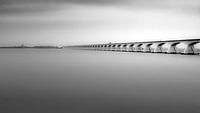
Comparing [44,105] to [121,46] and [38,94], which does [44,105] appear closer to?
[38,94]

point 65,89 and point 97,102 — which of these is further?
point 65,89

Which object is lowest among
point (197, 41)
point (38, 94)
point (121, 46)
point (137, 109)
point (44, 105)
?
point (137, 109)

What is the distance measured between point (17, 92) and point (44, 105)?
1.89 meters

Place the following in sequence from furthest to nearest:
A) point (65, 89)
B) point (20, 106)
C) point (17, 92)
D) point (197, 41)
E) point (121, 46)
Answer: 1. point (121, 46)
2. point (197, 41)
3. point (65, 89)
4. point (17, 92)
5. point (20, 106)

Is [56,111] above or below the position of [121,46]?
below

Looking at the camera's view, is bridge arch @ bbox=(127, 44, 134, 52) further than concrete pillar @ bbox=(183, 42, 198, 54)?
Yes

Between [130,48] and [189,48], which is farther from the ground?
[130,48]

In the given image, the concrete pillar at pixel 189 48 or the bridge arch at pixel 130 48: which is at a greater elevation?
the bridge arch at pixel 130 48

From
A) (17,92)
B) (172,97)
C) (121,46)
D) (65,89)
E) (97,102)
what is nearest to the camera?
(97,102)

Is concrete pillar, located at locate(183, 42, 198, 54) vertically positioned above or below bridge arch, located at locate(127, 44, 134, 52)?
below

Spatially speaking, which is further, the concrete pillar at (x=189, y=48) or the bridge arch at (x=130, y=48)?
the bridge arch at (x=130, y=48)

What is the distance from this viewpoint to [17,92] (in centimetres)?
773

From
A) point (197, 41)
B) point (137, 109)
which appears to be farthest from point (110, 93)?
point (197, 41)

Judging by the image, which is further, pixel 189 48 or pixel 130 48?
pixel 130 48
